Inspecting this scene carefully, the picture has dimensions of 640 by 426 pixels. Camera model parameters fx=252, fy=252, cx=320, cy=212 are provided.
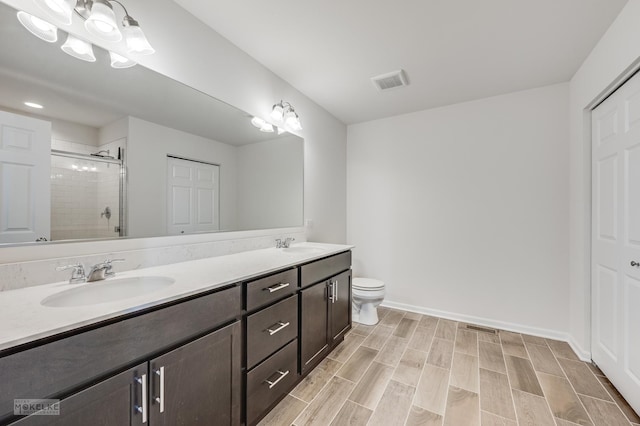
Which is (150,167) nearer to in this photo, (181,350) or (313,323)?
(181,350)

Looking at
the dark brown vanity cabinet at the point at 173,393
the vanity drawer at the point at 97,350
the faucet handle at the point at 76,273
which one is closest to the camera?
the vanity drawer at the point at 97,350

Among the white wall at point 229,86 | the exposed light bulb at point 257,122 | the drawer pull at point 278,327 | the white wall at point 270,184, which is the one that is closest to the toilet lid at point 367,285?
the white wall at point 229,86

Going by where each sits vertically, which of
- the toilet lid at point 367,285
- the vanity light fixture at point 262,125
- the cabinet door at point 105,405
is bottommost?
the toilet lid at point 367,285

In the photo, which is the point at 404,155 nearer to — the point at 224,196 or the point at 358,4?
the point at 358,4

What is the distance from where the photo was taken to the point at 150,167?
1.47 m

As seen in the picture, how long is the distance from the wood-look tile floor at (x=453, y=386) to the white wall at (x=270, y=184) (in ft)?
4.15

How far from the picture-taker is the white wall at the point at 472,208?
7.91 feet

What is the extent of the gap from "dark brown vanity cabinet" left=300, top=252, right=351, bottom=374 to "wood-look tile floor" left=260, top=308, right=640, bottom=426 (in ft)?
0.51

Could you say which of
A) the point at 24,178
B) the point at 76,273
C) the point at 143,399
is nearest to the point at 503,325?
the point at 143,399

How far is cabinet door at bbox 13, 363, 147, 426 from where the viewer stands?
Result: 0.71 m

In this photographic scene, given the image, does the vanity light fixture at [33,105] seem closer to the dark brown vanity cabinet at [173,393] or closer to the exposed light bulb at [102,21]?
the exposed light bulb at [102,21]

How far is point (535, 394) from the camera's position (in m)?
1.66

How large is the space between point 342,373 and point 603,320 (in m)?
1.94

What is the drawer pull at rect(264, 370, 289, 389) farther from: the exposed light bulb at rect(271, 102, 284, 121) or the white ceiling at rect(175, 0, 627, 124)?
the white ceiling at rect(175, 0, 627, 124)
